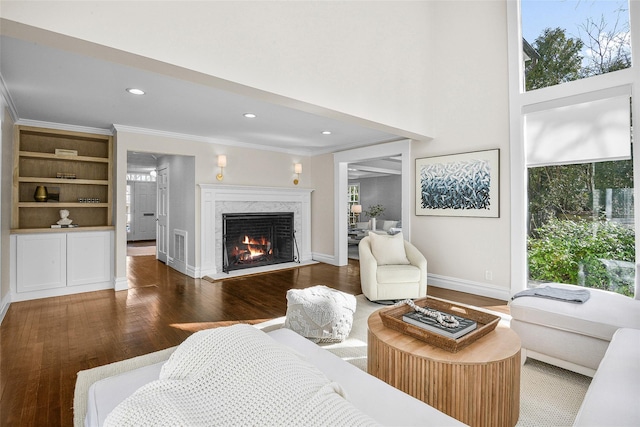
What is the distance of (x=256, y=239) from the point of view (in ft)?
19.7

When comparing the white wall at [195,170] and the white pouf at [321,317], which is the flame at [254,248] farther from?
the white pouf at [321,317]

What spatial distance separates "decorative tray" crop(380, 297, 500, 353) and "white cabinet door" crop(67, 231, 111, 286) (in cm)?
422

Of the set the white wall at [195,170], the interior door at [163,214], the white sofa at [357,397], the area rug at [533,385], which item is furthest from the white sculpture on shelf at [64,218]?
the white sofa at [357,397]

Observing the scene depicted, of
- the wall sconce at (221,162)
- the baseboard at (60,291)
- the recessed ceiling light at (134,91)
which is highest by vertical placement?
the recessed ceiling light at (134,91)

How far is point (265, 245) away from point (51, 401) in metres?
4.27

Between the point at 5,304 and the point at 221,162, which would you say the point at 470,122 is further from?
the point at 5,304

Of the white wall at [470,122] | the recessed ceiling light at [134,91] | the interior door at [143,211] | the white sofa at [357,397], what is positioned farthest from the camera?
the interior door at [143,211]

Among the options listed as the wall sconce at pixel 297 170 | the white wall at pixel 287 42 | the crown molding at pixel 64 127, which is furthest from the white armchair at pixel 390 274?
the crown molding at pixel 64 127

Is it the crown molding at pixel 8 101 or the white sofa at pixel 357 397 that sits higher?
the crown molding at pixel 8 101

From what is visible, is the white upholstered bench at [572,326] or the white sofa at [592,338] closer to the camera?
the white sofa at [592,338]

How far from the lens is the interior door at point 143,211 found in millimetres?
10258

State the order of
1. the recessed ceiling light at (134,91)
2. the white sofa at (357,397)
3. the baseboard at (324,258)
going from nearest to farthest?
1. the white sofa at (357,397)
2. the recessed ceiling light at (134,91)
3. the baseboard at (324,258)

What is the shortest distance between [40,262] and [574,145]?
6393mm

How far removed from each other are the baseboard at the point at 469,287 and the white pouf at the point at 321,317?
7.11ft
